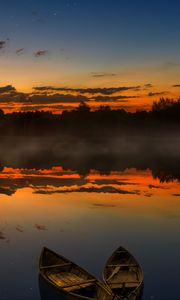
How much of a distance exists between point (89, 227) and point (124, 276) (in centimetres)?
1183

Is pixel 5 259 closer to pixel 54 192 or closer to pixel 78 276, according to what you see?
pixel 78 276

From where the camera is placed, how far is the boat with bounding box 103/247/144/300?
21.1m

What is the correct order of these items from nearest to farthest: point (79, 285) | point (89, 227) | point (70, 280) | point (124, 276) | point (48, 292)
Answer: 1. point (79, 285)
2. point (48, 292)
3. point (70, 280)
4. point (124, 276)
5. point (89, 227)

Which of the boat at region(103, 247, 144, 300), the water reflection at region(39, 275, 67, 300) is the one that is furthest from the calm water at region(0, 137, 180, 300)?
the boat at region(103, 247, 144, 300)

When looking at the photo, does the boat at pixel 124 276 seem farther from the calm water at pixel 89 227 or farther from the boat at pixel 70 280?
the boat at pixel 70 280

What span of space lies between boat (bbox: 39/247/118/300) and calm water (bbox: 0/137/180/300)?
3.19ft

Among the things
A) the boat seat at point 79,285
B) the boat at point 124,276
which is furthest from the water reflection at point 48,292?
the boat at point 124,276

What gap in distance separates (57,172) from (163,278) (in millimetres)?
52963

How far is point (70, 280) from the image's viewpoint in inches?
884

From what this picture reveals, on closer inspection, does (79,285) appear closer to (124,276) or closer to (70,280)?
(70,280)

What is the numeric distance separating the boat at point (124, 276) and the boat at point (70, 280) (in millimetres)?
941

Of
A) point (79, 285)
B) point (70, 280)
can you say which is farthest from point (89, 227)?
point (79, 285)

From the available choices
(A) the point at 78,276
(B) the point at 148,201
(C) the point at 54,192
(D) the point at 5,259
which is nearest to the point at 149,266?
(A) the point at 78,276

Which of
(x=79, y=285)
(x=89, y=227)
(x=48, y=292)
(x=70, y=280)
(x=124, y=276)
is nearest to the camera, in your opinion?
(x=79, y=285)
